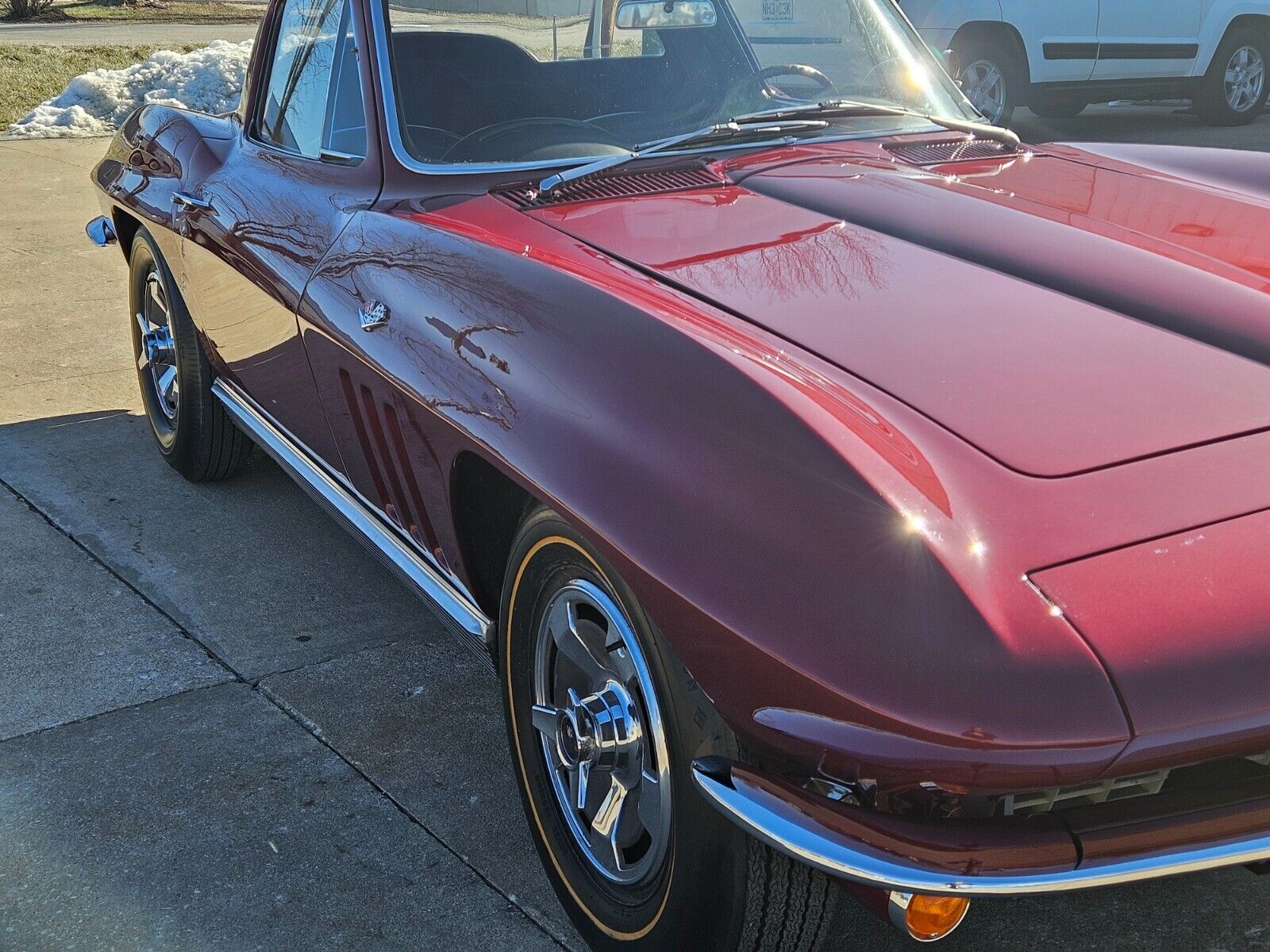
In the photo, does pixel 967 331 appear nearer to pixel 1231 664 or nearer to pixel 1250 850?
pixel 1231 664

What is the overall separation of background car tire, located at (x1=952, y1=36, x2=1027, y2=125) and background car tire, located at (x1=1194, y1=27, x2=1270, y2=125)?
1.58 m

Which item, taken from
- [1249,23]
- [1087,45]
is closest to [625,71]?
[1087,45]

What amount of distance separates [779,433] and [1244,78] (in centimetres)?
994

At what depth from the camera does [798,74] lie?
3.22 m

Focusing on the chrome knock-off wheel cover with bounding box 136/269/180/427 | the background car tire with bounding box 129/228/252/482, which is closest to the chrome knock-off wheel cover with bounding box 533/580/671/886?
the background car tire with bounding box 129/228/252/482

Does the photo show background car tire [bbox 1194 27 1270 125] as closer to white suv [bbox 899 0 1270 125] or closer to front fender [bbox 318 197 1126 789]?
white suv [bbox 899 0 1270 125]

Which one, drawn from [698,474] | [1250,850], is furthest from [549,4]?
[1250,850]

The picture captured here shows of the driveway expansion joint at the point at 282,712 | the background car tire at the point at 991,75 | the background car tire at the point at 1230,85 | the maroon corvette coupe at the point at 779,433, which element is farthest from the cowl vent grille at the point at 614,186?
the background car tire at the point at 1230,85

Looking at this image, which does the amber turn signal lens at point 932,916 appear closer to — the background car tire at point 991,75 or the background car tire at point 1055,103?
the background car tire at point 991,75

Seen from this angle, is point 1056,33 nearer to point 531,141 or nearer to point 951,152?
point 951,152

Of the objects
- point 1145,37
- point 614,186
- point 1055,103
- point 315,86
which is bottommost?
point 1055,103

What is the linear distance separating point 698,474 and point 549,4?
209cm

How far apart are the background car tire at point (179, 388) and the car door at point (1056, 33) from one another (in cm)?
703

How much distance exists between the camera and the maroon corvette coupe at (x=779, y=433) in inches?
57.6
